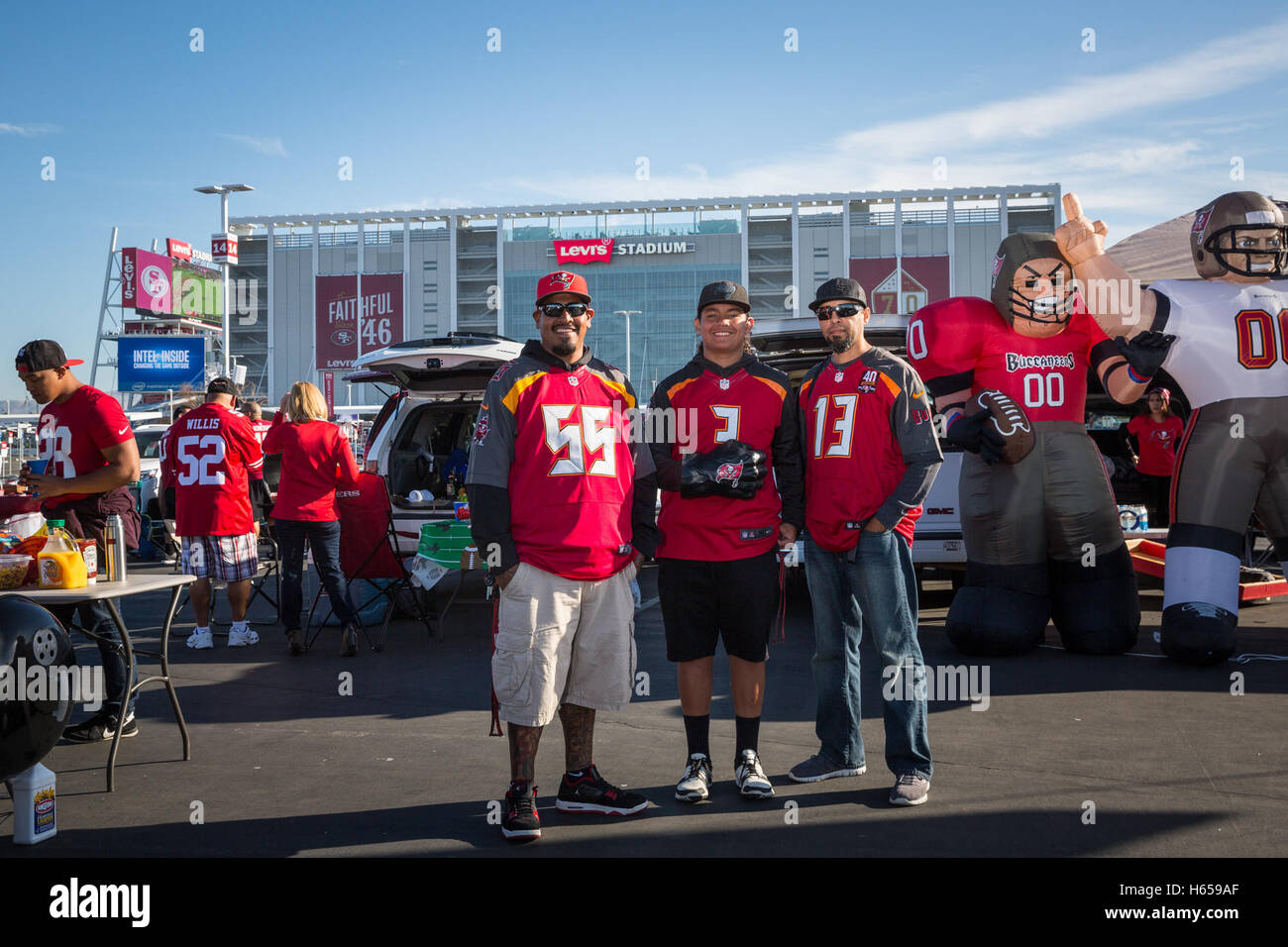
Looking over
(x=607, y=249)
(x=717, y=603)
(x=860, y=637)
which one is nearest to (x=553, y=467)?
(x=717, y=603)

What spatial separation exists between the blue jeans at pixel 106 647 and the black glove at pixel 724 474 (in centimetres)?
297

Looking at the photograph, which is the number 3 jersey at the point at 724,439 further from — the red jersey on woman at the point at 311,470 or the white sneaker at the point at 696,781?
the red jersey on woman at the point at 311,470

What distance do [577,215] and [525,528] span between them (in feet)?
252

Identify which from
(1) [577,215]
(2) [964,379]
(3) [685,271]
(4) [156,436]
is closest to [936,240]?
(3) [685,271]

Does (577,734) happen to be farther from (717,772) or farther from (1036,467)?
(1036,467)

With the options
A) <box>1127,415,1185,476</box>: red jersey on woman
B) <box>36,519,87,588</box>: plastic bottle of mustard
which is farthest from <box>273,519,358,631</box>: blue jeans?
<box>1127,415,1185,476</box>: red jersey on woman

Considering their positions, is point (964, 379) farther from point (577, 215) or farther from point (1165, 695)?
point (577, 215)

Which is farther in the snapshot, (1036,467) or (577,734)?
(1036,467)

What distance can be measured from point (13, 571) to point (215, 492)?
10.4ft

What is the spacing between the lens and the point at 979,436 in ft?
22.4

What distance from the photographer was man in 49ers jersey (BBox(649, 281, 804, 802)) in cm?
429

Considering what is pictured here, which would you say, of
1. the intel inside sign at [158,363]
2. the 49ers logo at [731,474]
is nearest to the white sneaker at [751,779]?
the 49ers logo at [731,474]

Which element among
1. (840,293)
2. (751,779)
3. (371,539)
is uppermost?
(840,293)

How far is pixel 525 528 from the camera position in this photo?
400cm
